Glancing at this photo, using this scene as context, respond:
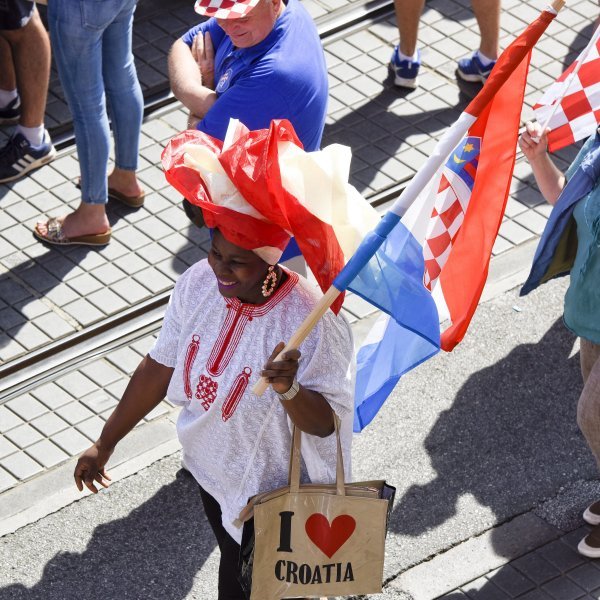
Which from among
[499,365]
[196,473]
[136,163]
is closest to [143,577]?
[196,473]

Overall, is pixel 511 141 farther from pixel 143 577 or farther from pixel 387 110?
pixel 387 110

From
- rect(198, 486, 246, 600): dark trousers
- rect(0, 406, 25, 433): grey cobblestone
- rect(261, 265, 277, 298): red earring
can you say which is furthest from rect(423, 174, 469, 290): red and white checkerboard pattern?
rect(0, 406, 25, 433): grey cobblestone

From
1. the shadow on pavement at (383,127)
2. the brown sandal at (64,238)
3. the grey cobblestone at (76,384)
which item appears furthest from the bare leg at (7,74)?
the grey cobblestone at (76,384)

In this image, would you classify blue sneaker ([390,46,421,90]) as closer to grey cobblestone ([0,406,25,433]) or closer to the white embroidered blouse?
grey cobblestone ([0,406,25,433])

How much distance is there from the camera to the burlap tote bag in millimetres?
3814

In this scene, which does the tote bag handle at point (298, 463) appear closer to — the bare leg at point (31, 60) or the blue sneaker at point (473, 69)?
the bare leg at point (31, 60)

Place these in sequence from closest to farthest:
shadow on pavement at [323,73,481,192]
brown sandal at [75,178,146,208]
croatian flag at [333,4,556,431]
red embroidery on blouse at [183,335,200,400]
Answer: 1. red embroidery on blouse at [183,335,200,400]
2. croatian flag at [333,4,556,431]
3. brown sandal at [75,178,146,208]
4. shadow on pavement at [323,73,481,192]

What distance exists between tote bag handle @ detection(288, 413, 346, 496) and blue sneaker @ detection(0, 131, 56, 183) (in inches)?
141

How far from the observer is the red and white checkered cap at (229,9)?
4.68 metres

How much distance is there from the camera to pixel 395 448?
555 centimetres

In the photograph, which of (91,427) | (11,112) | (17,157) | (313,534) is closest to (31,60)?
(17,157)

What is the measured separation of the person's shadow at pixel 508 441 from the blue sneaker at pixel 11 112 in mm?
3060

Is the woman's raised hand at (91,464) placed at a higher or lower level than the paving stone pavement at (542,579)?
higher

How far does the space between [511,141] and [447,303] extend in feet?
1.83
